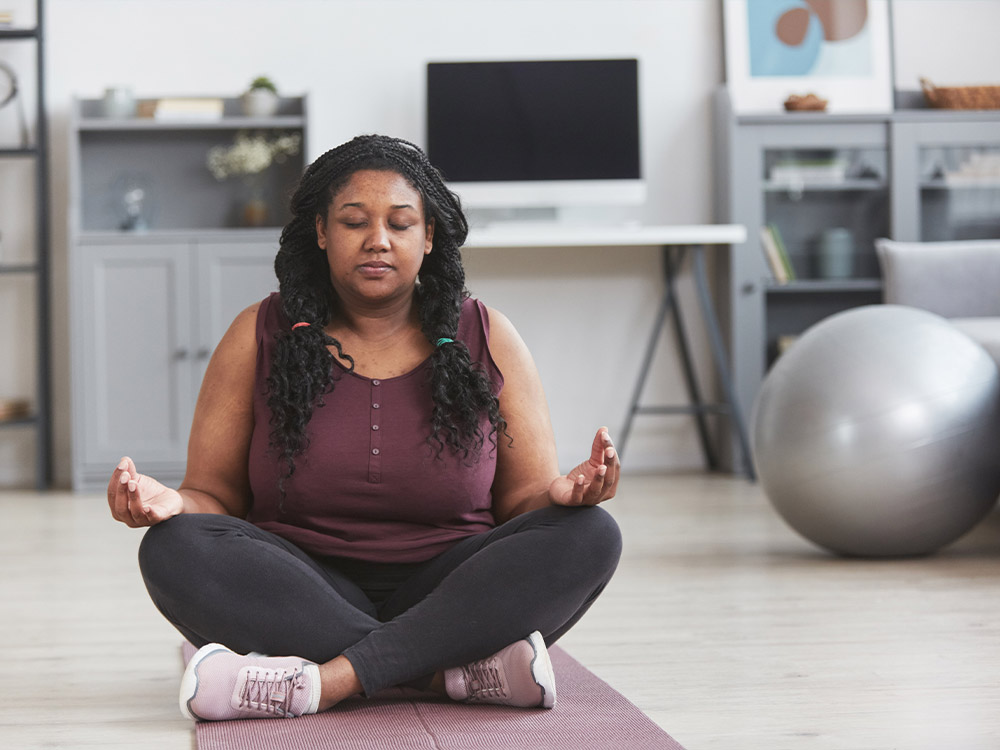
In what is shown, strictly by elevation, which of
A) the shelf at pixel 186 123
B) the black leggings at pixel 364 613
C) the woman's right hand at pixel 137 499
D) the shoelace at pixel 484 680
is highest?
the shelf at pixel 186 123

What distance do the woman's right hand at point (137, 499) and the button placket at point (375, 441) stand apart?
0.26 m

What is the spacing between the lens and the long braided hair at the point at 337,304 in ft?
5.55

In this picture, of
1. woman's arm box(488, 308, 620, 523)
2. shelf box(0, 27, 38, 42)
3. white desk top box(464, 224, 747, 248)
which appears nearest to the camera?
woman's arm box(488, 308, 620, 523)

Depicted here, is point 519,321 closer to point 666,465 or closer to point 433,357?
point 666,465

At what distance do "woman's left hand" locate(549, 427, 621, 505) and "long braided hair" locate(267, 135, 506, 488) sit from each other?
0.60 feet

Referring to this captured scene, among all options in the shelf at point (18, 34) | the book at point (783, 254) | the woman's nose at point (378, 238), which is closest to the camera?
the woman's nose at point (378, 238)

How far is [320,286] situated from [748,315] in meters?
3.30

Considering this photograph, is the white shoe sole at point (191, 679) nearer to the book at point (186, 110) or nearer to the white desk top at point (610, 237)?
the white desk top at point (610, 237)

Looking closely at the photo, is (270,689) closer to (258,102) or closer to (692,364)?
(258,102)

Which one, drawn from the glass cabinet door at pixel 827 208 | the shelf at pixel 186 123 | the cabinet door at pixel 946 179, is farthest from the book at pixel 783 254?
the shelf at pixel 186 123

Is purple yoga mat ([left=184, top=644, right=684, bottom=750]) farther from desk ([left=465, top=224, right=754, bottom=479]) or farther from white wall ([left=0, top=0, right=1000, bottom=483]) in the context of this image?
white wall ([left=0, top=0, right=1000, bottom=483])

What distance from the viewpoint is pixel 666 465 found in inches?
202

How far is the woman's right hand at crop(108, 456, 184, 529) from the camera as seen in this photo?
1.48 meters

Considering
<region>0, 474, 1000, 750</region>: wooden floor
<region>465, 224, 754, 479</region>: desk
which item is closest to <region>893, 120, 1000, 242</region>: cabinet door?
<region>465, 224, 754, 479</region>: desk
